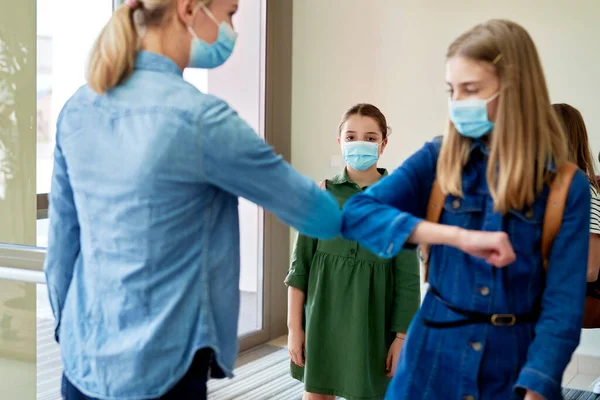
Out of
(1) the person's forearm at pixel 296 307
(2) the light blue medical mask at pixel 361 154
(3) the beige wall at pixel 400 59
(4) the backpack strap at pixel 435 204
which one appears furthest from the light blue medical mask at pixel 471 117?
(3) the beige wall at pixel 400 59

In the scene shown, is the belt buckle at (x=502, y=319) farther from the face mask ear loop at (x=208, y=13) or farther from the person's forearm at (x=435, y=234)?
the face mask ear loop at (x=208, y=13)

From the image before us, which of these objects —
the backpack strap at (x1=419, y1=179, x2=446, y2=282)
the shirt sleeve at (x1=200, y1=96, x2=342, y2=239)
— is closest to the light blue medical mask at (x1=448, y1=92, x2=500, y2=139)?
the backpack strap at (x1=419, y1=179, x2=446, y2=282)

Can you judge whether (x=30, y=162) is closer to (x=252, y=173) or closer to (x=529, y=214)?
(x=252, y=173)

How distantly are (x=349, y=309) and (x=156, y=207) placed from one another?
45.4 inches

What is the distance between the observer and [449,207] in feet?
4.75

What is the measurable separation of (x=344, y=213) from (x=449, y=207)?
0.21 meters

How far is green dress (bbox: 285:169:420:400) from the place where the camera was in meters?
2.25

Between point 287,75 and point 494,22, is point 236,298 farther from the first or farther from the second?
point 287,75

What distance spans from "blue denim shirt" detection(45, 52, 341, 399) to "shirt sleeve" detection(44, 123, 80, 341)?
0.24ft

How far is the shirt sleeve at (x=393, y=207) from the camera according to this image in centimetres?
141

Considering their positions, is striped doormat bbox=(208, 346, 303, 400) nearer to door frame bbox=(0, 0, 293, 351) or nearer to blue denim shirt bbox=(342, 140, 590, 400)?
door frame bbox=(0, 0, 293, 351)

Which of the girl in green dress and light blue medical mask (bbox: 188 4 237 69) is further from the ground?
light blue medical mask (bbox: 188 4 237 69)

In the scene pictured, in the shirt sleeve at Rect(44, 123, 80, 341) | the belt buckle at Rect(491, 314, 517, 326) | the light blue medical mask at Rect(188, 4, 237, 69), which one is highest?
the light blue medical mask at Rect(188, 4, 237, 69)

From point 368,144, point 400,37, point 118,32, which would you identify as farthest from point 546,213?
point 400,37
